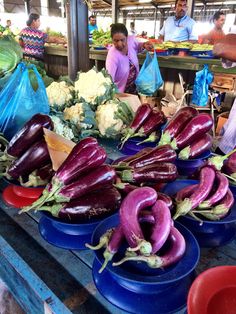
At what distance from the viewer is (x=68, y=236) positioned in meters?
0.85

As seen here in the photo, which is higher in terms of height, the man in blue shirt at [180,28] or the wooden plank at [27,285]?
the man in blue shirt at [180,28]

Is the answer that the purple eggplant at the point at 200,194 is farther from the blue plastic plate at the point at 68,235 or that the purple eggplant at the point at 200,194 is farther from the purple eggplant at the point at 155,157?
the blue plastic plate at the point at 68,235

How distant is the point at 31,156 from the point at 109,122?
0.73 meters

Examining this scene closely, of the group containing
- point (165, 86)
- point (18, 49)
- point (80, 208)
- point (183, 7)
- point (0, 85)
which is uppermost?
point (183, 7)

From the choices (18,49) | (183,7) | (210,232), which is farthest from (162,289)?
(183,7)

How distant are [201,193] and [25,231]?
610 millimetres

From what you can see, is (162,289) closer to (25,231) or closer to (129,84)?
(25,231)

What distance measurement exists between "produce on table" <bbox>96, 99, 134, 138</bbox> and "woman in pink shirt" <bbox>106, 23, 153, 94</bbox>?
1.59m

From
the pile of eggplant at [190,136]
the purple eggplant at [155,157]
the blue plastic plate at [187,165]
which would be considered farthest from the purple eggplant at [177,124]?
the purple eggplant at [155,157]

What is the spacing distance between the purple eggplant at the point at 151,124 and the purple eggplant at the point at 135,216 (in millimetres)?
823

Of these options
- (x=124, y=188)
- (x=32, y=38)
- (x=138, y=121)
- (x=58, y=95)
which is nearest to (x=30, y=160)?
(x=124, y=188)

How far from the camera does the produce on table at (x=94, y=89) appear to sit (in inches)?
70.4

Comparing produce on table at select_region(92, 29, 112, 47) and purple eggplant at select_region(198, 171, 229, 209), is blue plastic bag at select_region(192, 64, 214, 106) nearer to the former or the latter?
produce on table at select_region(92, 29, 112, 47)

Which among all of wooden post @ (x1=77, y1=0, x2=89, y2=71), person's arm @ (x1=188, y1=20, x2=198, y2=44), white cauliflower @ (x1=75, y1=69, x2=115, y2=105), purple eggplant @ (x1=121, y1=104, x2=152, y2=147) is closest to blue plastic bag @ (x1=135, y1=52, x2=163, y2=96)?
wooden post @ (x1=77, y1=0, x2=89, y2=71)
